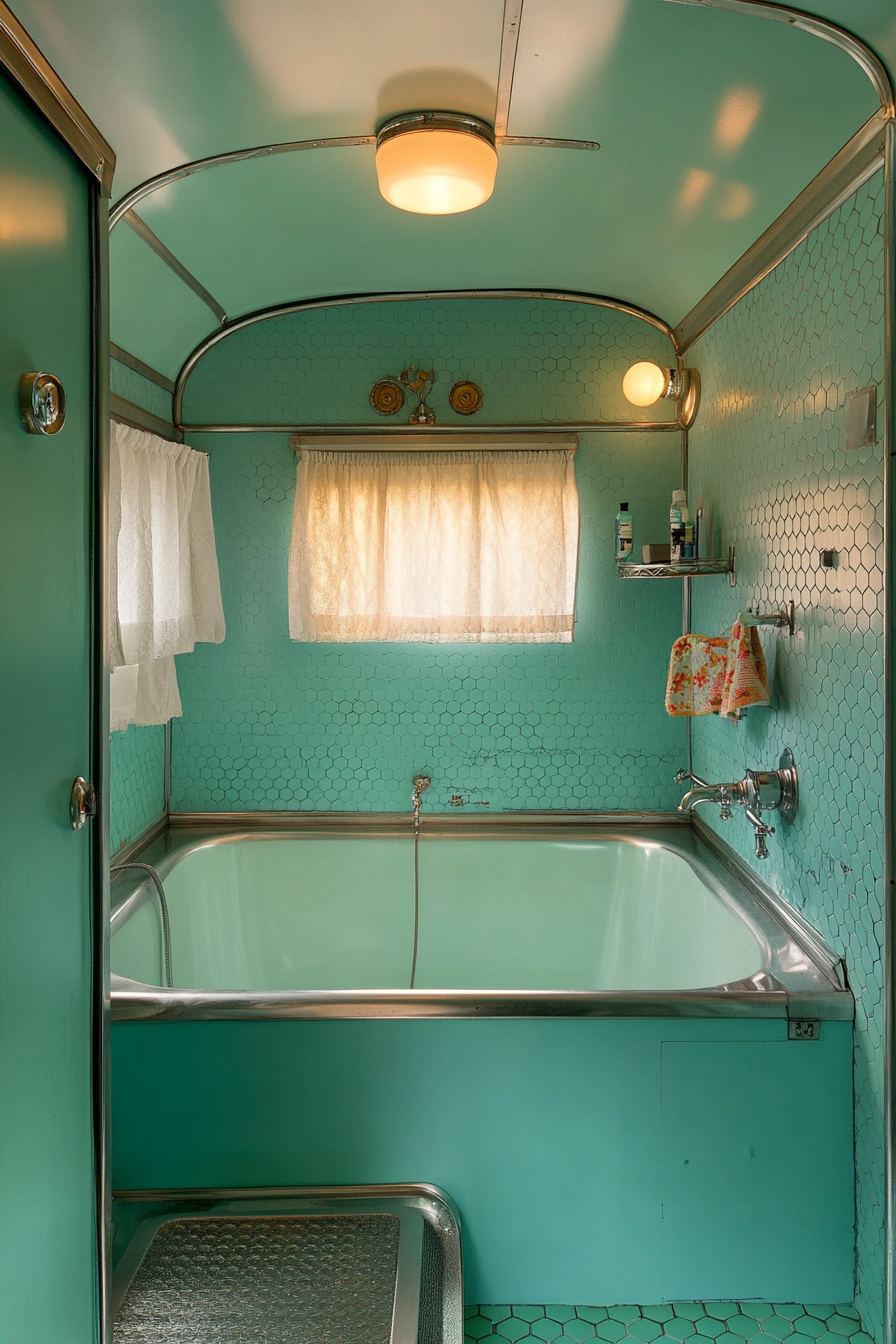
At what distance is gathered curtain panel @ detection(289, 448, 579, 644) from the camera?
3354 mm

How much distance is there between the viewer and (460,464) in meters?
3.36

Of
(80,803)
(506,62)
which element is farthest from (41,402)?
(506,62)

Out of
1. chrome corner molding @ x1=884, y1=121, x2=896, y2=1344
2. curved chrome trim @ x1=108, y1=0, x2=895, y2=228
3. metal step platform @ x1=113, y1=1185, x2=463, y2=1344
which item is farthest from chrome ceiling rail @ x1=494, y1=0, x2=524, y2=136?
metal step platform @ x1=113, y1=1185, x2=463, y2=1344

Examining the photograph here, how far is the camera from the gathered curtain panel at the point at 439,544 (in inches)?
132

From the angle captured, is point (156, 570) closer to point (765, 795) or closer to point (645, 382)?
point (645, 382)

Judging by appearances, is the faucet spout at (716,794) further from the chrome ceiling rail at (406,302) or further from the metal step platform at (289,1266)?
the chrome ceiling rail at (406,302)

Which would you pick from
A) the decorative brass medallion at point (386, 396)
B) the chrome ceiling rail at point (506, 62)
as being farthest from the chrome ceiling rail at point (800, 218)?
the decorative brass medallion at point (386, 396)

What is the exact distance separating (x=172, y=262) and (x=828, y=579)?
195 centimetres

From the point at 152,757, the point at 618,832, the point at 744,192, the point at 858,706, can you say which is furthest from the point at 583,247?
the point at 152,757

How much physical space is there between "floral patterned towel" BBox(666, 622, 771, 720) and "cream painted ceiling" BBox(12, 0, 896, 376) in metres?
1.04

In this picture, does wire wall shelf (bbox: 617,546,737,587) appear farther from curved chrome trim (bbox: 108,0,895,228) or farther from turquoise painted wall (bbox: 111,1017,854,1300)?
turquoise painted wall (bbox: 111,1017,854,1300)

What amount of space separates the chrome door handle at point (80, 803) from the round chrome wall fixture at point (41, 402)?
528 millimetres

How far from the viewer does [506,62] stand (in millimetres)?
1838

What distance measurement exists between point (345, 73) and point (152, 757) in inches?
86.3
